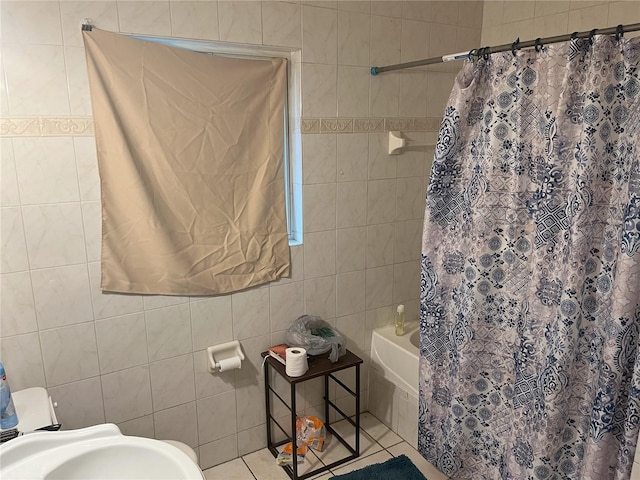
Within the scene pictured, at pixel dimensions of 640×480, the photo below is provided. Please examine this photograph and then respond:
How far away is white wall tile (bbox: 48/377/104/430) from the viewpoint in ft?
7.09

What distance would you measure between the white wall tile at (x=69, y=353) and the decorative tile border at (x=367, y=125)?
1.36 m

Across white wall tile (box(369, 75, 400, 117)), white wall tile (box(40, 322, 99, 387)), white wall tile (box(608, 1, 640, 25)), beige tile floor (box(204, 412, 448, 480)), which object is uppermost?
white wall tile (box(608, 1, 640, 25))

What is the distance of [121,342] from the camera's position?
2250mm

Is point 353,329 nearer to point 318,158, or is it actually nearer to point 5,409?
point 318,158

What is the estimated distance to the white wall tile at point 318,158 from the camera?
2.54 meters

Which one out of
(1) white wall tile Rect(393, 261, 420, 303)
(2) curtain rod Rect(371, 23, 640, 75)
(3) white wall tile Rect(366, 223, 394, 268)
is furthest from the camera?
(1) white wall tile Rect(393, 261, 420, 303)

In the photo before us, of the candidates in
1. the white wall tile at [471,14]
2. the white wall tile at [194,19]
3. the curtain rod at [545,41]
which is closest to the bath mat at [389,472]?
the curtain rod at [545,41]

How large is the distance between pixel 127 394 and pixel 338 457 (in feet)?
3.67

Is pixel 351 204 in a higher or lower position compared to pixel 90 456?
higher

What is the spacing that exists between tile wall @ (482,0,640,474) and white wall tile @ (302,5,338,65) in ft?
3.37

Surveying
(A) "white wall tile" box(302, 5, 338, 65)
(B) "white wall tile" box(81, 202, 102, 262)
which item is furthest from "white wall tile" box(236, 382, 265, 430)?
(A) "white wall tile" box(302, 5, 338, 65)

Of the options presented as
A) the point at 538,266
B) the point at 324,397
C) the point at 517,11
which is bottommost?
the point at 324,397

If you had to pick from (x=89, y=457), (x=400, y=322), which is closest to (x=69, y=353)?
(x=89, y=457)

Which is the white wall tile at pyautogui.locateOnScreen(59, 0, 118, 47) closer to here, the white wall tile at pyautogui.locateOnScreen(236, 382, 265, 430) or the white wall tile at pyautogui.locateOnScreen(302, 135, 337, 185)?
the white wall tile at pyautogui.locateOnScreen(302, 135, 337, 185)
